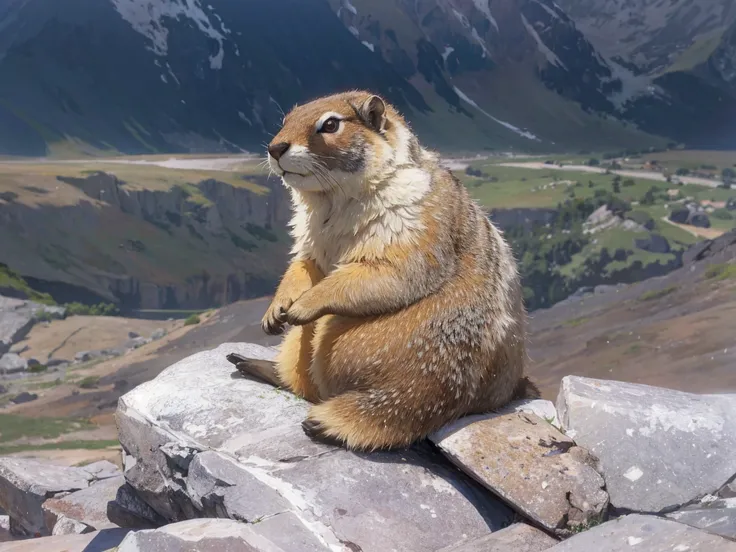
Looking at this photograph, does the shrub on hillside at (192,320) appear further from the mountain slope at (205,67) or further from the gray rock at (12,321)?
the mountain slope at (205,67)

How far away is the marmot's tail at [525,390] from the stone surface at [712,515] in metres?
1.03

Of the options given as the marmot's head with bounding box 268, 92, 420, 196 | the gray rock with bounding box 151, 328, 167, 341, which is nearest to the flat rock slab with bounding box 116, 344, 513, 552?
the marmot's head with bounding box 268, 92, 420, 196

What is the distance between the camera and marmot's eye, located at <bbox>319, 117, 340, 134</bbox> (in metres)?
3.55

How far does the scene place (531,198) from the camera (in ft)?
35.0

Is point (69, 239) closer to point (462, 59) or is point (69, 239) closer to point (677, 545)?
point (462, 59)

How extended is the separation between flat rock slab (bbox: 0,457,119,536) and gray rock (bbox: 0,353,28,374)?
290 cm

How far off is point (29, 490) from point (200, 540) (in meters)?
3.85

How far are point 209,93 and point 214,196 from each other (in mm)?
1950

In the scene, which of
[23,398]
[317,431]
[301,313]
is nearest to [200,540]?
[317,431]

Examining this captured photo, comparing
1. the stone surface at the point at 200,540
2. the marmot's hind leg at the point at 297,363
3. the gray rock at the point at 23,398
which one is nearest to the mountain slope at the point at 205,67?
the gray rock at the point at 23,398

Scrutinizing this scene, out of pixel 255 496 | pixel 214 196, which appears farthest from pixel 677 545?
pixel 214 196

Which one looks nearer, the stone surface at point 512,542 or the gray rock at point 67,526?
the stone surface at point 512,542

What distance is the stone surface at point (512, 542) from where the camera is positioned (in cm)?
324

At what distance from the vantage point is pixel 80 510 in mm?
5738
